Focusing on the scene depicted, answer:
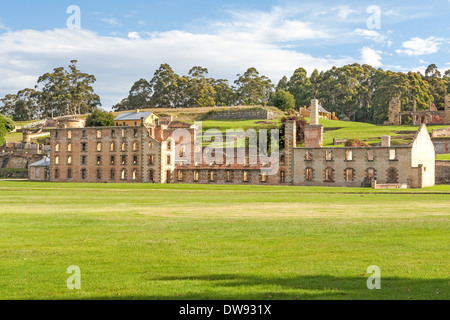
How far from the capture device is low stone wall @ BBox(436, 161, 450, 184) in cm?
6619

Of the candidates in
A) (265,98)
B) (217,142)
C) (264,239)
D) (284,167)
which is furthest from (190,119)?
(264,239)

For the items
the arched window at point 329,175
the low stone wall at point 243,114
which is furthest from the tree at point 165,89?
the arched window at point 329,175

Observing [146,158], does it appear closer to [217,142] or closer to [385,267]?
[217,142]

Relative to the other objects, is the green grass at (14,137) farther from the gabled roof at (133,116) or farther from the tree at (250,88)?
the tree at (250,88)

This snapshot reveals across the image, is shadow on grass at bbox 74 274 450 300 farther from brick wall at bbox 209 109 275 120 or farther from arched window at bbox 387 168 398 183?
brick wall at bbox 209 109 275 120

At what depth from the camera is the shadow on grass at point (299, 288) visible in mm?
9016

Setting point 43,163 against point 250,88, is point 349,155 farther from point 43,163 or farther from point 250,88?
point 250,88

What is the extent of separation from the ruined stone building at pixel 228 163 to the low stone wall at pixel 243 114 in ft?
112

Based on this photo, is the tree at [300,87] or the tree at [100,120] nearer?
the tree at [100,120]

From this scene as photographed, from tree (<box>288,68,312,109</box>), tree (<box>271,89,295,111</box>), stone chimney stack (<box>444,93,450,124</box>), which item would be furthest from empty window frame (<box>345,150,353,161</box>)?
tree (<box>288,68,312,109</box>)

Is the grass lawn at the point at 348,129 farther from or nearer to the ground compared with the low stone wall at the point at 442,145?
farther from the ground

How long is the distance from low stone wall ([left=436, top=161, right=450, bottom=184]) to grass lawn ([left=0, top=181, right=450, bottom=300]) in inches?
1897

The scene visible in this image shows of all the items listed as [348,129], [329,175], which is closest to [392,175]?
[329,175]

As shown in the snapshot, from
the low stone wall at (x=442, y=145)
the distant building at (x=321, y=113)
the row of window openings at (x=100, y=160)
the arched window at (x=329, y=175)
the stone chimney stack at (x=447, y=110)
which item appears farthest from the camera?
the distant building at (x=321, y=113)
